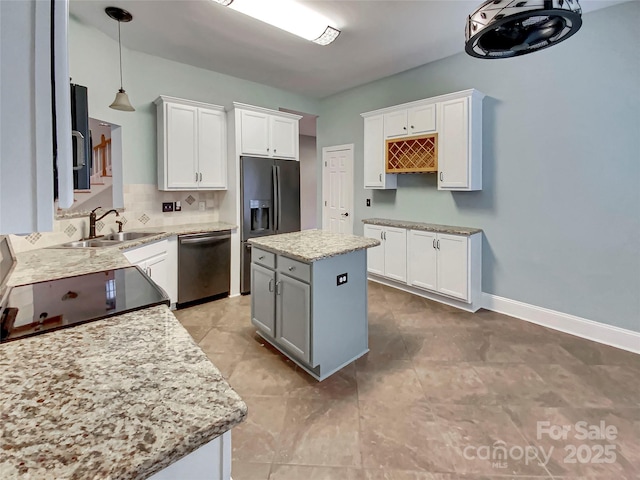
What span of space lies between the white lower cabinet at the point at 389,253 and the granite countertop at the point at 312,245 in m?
1.49

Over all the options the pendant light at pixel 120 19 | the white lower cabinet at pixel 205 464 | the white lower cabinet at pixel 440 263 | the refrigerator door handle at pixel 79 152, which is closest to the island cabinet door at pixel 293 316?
the white lower cabinet at pixel 205 464

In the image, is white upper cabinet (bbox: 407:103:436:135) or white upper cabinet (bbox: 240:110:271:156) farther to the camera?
white upper cabinet (bbox: 240:110:271:156)

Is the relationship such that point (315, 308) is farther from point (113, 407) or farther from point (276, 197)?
point (276, 197)

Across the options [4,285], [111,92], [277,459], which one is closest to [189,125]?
[111,92]

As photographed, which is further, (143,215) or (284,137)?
(284,137)

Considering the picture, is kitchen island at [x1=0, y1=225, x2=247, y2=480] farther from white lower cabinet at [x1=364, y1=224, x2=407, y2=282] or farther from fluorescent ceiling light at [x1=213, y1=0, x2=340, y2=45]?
white lower cabinet at [x1=364, y1=224, x2=407, y2=282]

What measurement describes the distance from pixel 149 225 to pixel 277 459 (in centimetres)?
312

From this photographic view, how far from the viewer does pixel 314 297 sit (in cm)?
219

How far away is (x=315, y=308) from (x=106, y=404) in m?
1.60

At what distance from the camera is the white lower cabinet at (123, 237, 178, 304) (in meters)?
2.94

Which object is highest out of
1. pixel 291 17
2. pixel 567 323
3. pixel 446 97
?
pixel 291 17

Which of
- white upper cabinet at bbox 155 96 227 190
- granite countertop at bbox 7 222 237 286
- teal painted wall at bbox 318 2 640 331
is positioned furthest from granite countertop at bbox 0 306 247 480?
teal painted wall at bbox 318 2 640 331

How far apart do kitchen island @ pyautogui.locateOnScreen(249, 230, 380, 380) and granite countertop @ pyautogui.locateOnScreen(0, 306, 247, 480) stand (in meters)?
1.28

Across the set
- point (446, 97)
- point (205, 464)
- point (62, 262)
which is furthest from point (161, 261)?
point (446, 97)
